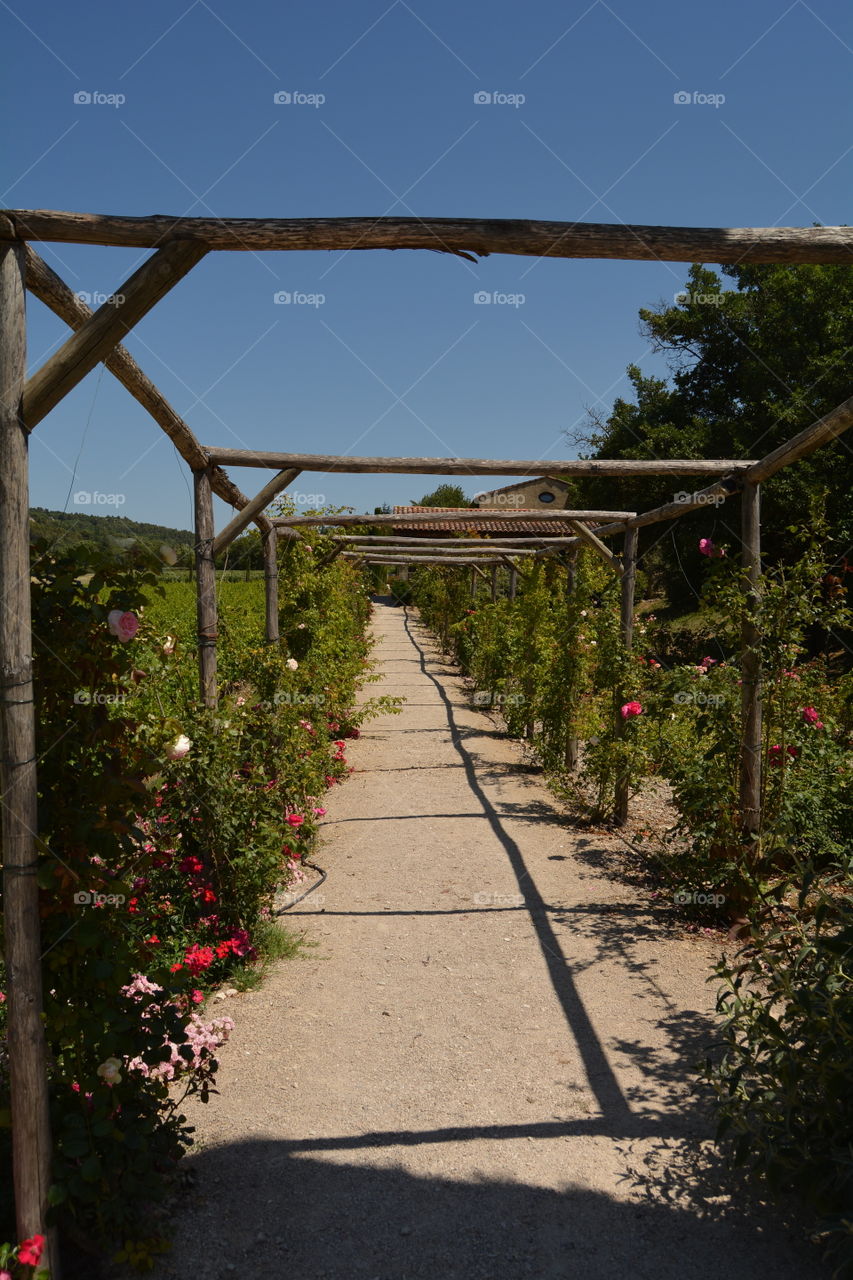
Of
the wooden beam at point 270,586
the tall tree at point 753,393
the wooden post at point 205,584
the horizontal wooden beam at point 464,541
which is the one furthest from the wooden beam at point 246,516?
the tall tree at point 753,393

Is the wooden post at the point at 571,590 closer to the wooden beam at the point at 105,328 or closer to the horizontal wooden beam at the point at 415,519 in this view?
the horizontal wooden beam at the point at 415,519

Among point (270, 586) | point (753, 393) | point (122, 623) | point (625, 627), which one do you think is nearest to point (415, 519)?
point (270, 586)

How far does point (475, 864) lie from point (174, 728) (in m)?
2.67

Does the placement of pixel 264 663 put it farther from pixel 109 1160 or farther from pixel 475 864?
pixel 109 1160

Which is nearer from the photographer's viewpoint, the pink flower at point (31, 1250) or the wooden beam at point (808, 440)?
the pink flower at point (31, 1250)

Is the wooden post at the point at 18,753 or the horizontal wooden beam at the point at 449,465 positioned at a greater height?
the horizontal wooden beam at the point at 449,465

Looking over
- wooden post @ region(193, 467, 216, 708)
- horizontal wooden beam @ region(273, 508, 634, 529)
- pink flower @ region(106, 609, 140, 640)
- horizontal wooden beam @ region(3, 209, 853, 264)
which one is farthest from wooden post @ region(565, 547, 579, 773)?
pink flower @ region(106, 609, 140, 640)

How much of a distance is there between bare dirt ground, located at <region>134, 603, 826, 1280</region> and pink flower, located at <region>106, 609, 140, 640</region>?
1.57 metres

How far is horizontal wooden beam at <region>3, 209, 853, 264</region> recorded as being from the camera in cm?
229

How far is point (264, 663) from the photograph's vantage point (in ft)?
17.9

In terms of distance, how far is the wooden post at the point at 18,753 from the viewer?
6.66 ft

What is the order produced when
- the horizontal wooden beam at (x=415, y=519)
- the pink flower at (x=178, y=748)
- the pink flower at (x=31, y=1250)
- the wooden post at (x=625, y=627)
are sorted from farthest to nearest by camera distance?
the horizontal wooden beam at (x=415, y=519)
the wooden post at (x=625, y=627)
the pink flower at (x=178, y=748)
the pink flower at (x=31, y=1250)

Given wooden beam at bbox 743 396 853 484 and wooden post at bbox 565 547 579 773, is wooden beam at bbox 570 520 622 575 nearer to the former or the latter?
wooden post at bbox 565 547 579 773

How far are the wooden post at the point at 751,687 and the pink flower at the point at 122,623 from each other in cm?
307
